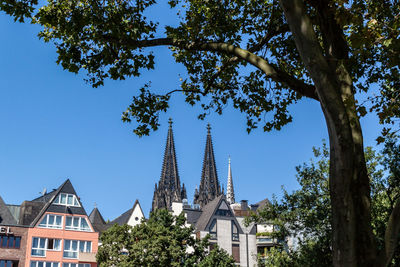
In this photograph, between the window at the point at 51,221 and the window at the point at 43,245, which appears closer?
the window at the point at 43,245

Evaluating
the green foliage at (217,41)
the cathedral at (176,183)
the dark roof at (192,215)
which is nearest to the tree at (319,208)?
the green foliage at (217,41)

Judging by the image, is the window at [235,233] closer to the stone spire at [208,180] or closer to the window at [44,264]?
the window at [44,264]

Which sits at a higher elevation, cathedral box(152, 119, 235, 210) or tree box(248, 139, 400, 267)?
cathedral box(152, 119, 235, 210)

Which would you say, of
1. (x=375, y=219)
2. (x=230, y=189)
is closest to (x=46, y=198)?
(x=375, y=219)

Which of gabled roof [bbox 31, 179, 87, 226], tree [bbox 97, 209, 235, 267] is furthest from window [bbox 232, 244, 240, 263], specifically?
gabled roof [bbox 31, 179, 87, 226]

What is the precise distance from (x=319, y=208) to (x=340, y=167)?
16.5 meters

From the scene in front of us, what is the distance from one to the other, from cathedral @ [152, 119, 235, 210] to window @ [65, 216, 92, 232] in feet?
230

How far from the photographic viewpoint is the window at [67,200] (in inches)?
2030

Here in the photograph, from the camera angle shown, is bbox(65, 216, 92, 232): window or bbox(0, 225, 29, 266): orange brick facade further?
bbox(65, 216, 92, 232): window

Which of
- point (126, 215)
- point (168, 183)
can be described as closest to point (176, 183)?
point (168, 183)

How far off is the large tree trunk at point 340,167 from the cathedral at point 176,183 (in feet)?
379

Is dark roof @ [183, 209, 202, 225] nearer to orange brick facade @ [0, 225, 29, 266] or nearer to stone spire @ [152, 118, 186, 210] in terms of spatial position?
orange brick facade @ [0, 225, 29, 266]

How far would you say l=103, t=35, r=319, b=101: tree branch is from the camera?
30.2ft

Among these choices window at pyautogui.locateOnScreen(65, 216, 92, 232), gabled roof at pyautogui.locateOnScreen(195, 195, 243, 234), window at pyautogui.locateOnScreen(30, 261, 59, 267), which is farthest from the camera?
gabled roof at pyautogui.locateOnScreen(195, 195, 243, 234)
